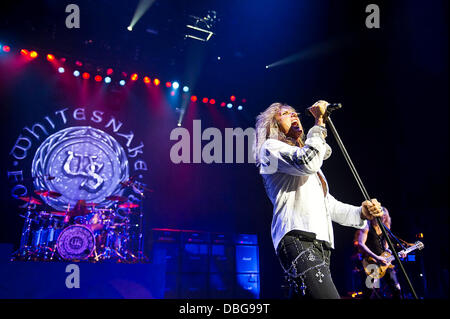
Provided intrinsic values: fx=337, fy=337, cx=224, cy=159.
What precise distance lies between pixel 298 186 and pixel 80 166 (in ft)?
20.2

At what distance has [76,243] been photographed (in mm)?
5473

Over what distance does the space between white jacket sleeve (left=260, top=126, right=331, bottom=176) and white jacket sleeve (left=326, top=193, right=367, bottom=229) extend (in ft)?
1.63

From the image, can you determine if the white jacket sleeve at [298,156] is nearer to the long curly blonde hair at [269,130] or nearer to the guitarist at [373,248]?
the long curly blonde hair at [269,130]

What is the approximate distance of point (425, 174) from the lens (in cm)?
716

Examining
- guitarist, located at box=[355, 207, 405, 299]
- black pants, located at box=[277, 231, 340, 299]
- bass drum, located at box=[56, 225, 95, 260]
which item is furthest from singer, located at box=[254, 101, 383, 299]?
bass drum, located at box=[56, 225, 95, 260]

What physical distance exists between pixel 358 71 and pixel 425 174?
270 cm

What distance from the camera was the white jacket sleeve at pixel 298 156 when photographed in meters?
1.73

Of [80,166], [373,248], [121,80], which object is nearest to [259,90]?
[121,80]

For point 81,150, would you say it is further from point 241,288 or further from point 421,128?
point 421,128

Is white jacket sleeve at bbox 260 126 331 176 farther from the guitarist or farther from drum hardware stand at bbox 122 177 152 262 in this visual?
drum hardware stand at bbox 122 177 152 262

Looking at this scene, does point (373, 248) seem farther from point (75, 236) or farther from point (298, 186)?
point (75, 236)

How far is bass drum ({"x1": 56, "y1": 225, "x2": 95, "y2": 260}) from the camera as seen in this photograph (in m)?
5.38

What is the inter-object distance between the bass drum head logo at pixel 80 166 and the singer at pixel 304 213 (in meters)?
5.75
